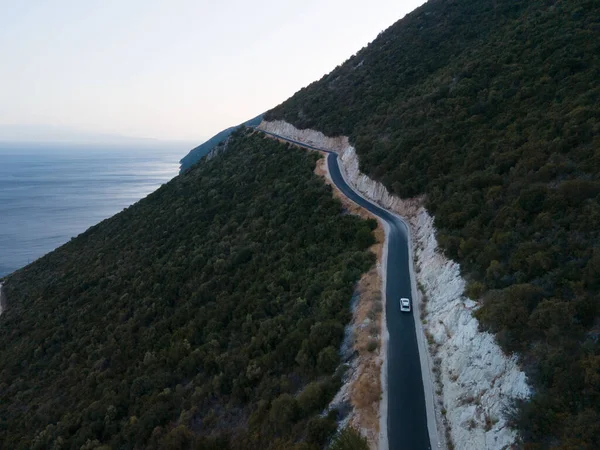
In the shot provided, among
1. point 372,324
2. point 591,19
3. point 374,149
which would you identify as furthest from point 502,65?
point 372,324

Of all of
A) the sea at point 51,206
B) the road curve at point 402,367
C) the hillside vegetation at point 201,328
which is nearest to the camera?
the road curve at point 402,367

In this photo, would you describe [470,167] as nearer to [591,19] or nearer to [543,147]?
[543,147]

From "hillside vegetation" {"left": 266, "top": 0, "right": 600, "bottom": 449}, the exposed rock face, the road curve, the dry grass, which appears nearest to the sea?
"hillside vegetation" {"left": 266, "top": 0, "right": 600, "bottom": 449}

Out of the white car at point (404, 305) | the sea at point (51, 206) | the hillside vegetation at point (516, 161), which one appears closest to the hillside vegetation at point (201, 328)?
the white car at point (404, 305)

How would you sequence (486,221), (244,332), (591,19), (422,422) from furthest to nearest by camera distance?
(591,19) → (244,332) → (486,221) → (422,422)

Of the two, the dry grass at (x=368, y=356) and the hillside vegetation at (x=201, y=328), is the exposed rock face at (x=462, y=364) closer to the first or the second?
the dry grass at (x=368, y=356)
